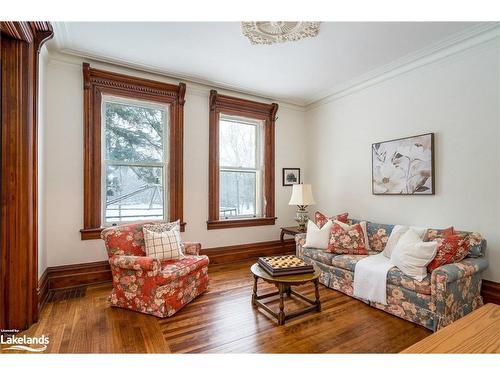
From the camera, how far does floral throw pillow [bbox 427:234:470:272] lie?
235cm

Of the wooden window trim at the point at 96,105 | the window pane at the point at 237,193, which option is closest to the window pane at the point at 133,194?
the wooden window trim at the point at 96,105

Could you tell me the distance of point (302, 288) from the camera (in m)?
3.18

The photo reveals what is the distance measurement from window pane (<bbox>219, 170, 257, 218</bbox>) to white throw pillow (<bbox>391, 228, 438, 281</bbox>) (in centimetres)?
251

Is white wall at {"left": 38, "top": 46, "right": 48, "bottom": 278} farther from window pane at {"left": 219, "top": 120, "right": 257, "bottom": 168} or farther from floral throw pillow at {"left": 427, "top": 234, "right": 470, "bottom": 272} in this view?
floral throw pillow at {"left": 427, "top": 234, "right": 470, "bottom": 272}

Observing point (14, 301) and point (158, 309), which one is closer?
point (14, 301)

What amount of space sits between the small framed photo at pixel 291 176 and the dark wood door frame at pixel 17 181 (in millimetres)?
3593

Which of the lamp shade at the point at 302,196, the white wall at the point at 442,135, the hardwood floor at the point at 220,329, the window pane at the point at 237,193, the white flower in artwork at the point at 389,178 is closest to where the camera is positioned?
the hardwood floor at the point at 220,329

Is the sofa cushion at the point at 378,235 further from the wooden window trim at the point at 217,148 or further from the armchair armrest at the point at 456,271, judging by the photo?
the wooden window trim at the point at 217,148

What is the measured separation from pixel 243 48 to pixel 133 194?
2.39m

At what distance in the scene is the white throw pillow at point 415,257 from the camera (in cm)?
236

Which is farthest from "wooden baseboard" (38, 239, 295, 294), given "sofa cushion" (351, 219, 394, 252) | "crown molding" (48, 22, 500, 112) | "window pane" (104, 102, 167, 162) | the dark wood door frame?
"crown molding" (48, 22, 500, 112)
